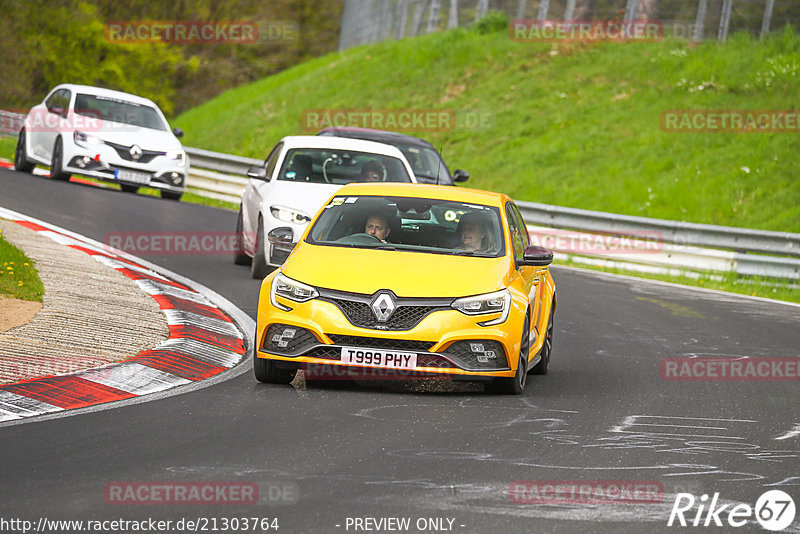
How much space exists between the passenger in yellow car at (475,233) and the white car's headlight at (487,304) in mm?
809

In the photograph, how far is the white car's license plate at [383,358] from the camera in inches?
339

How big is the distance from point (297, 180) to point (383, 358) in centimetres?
670

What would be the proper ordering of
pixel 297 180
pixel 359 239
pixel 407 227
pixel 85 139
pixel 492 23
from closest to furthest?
pixel 359 239, pixel 407 227, pixel 297 180, pixel 85 139, pixel 492 23

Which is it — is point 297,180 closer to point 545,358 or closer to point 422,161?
point 422,161

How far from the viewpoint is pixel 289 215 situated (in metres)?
14.2

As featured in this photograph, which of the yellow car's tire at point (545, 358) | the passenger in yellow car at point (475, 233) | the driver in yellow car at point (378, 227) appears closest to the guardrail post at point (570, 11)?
the yellow car's tire at point (545, 358)

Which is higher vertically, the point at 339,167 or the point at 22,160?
the point at 339,167

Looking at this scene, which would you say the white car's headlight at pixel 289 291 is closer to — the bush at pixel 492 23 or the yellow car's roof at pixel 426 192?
the yellow car's roof at pixel 426 192

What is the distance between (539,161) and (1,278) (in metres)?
20.4

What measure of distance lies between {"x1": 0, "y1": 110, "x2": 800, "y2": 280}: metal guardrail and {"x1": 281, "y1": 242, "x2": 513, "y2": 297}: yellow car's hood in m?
11.3

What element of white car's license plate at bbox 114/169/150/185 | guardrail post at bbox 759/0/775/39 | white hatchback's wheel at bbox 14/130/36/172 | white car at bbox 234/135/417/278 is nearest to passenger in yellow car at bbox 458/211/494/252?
white car at bbox 234/135/417/278

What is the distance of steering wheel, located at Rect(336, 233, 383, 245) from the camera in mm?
9648

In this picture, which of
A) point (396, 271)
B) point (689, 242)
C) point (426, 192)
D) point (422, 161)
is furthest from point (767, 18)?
point (396, 271)

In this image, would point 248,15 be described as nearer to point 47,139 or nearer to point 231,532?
point 47,139
